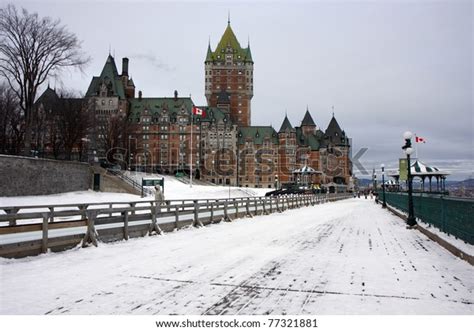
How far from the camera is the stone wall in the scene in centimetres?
3422

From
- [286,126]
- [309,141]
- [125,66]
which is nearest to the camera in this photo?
[125,66]

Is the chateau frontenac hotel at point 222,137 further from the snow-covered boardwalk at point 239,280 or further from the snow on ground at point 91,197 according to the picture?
the snow-covered boardwalk at point 239,280

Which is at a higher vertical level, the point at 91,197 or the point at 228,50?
the point at 228,50

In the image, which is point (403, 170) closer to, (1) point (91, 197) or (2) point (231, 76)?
(1) point (91, 197)

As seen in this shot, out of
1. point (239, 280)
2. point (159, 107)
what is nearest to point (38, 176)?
point (239, 280)

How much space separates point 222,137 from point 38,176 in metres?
82.5

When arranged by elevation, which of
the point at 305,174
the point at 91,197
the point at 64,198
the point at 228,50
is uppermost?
the point at 228,50

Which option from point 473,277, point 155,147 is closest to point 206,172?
point 155,147

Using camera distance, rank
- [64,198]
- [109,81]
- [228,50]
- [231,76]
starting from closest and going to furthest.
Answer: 1. [64,198]
2. [109,81]
3. [231,76]
4. [228,50]

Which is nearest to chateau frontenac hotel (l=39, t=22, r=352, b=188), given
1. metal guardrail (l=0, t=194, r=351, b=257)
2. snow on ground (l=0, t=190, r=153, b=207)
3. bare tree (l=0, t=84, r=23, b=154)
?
bare tree (l=0, t=84, r=23, b=154)

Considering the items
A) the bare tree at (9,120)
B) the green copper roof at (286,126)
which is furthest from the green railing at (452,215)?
the green copper roof at (286,126)

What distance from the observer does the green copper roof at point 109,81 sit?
353 feet

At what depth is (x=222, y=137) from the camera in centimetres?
11856

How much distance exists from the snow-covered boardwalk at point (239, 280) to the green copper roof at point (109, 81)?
104 m
